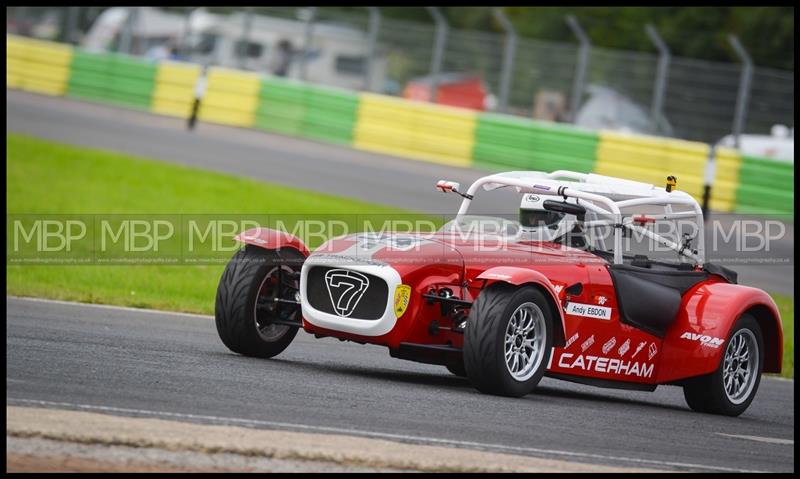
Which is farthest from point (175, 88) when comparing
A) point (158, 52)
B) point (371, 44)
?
point (158, 52)

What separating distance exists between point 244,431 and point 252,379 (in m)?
1.73

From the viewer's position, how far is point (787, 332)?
1578 centimetres

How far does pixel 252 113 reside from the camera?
29719 mm

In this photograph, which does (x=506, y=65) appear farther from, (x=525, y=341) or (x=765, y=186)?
(x=525, y=341)

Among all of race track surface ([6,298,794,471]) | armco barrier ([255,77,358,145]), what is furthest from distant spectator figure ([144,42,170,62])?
race track surface ([6,298,794,471])

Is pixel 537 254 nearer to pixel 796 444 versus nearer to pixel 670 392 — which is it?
pixel 796 444

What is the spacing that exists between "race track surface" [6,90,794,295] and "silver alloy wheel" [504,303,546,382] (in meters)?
10.8

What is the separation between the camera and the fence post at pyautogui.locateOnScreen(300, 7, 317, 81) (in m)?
29.7

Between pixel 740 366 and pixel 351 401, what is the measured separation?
379cm

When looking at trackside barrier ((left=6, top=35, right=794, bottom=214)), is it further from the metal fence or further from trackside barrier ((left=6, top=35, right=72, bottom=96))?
the metal fence

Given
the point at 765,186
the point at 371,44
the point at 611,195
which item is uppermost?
the point at 371,44

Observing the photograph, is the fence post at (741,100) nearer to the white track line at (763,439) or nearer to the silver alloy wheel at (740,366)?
the silver alloy wheel at (740,366)

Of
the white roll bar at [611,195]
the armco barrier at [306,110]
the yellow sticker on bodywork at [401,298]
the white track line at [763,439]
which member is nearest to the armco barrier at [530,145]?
the armco barrier at [306,110]

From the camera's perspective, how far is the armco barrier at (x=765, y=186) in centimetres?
2208
